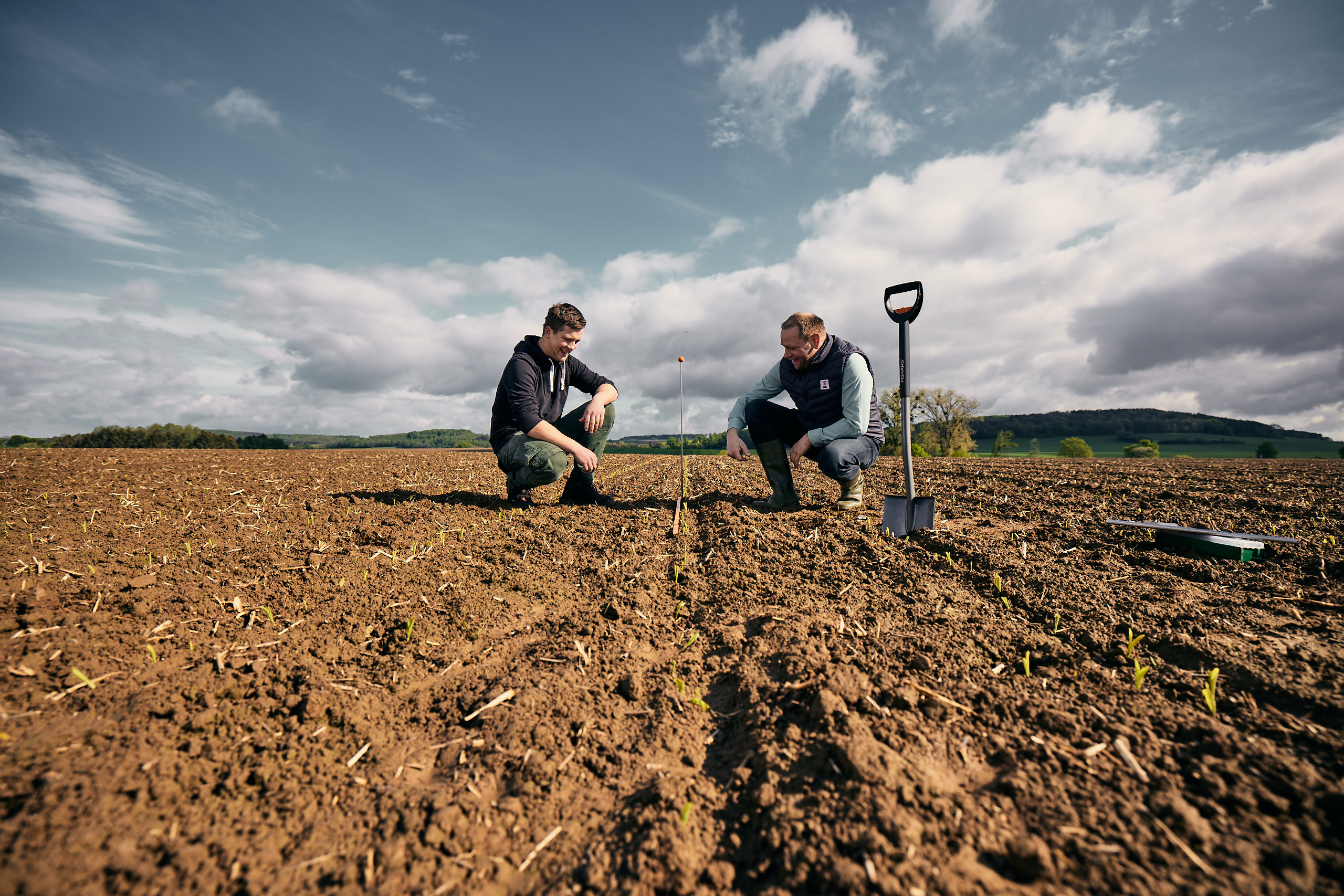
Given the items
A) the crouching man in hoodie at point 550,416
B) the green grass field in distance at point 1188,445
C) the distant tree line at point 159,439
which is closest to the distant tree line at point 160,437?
the distant tree line at point 159,439

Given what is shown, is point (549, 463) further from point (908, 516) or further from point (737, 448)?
point (908, 516)

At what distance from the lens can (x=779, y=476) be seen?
615 centimetres

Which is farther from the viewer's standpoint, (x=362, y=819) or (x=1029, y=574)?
(x=1029, y=574)

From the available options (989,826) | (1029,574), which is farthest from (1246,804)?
(1029,574)

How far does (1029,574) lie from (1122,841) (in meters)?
2.48

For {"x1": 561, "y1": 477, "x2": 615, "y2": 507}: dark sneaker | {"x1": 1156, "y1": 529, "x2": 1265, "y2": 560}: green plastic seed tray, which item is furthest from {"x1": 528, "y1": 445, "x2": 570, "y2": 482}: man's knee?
{"x1": 1156, "y1": 529, "x2": 1265, "y2": 560}: green plastic seed tray

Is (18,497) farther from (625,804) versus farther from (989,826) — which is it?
(989,826)

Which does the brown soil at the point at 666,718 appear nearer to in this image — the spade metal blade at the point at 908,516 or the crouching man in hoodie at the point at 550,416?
the spade metal blade at the point at 908,516

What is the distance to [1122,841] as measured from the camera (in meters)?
1.55

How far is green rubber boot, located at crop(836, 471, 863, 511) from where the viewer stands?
599cm

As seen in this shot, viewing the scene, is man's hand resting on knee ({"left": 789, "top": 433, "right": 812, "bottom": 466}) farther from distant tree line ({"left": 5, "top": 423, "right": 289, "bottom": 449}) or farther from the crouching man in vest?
distant tree line ({"left": 5, "top": 423, "right": 289, "bottom": 449})

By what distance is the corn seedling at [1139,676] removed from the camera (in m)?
2.31

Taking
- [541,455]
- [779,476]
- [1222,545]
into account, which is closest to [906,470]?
[779,476]

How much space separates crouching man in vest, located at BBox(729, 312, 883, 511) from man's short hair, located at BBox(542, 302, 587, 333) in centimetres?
207
